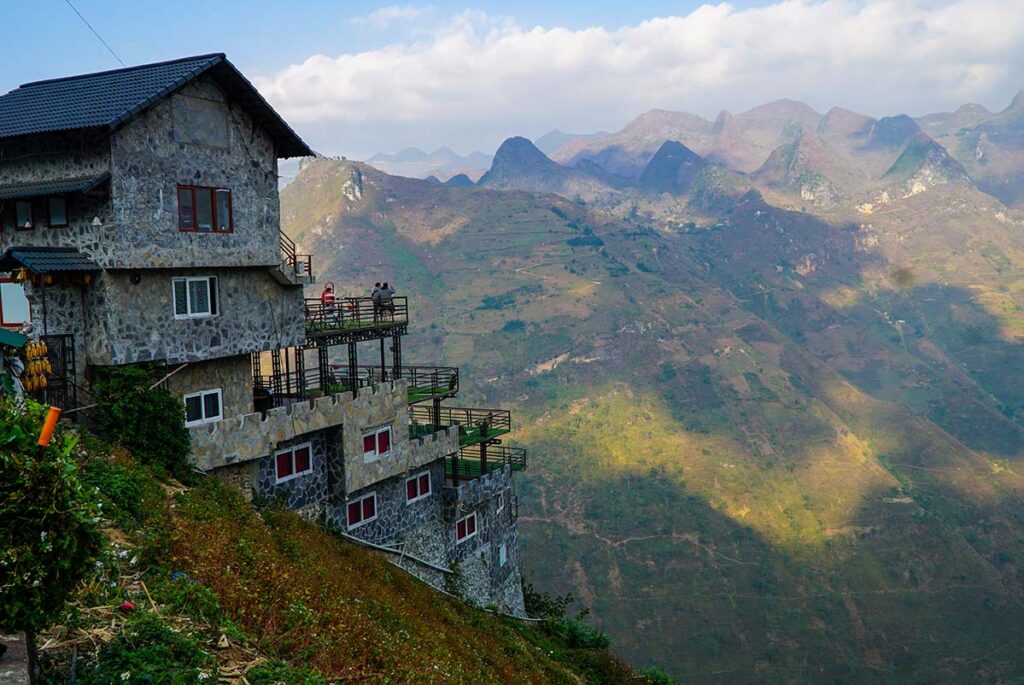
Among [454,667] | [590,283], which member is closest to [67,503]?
[454,667]

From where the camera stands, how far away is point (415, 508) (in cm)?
3178

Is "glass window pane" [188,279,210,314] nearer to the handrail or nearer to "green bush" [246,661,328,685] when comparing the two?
the handrail

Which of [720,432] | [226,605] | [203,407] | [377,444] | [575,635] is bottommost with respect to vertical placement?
[720,432]

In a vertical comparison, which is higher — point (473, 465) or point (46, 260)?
point (46, 260)

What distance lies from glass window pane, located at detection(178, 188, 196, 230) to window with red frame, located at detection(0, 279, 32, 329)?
4215 mm

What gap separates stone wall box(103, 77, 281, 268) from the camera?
20.8m

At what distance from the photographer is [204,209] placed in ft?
75.0

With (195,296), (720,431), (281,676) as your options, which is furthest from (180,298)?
(720,431)

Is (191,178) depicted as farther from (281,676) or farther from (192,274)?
(281,676)

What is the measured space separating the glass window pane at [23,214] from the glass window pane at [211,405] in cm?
645

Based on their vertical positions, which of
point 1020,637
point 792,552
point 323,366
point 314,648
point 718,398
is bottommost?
point 1020,637

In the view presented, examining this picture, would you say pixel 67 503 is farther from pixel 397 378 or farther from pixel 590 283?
pixel 590 283

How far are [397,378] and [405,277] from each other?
420ft

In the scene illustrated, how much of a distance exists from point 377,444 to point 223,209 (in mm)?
9949
